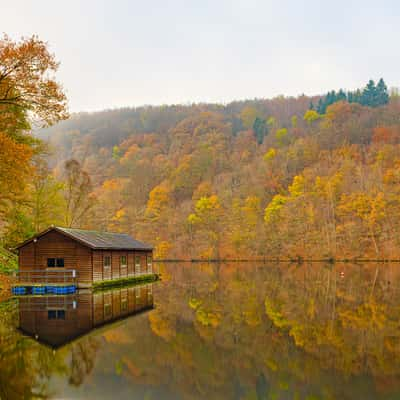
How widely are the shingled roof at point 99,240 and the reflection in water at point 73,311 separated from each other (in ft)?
11.7

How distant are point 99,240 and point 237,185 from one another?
68803mm

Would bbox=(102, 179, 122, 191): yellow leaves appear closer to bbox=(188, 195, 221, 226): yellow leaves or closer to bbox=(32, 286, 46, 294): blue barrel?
bbox=(188, 195, 221, 226): yellow leaves

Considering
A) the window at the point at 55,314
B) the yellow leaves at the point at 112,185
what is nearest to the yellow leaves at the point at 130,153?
the yellow leaves at the point at 112,185

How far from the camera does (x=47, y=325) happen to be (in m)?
19.8

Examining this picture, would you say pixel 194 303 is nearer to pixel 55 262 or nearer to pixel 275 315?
pixel 275 315

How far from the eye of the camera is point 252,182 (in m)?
104

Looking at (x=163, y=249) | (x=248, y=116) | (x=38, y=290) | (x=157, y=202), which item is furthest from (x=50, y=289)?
(x=248, y=116)

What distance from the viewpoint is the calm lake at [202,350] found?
11742 millimetres

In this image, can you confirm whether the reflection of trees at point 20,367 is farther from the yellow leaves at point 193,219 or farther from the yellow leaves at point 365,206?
the yellow leaves at point 193,219

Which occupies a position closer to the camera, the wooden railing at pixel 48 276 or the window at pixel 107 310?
the window at pixel 107 310

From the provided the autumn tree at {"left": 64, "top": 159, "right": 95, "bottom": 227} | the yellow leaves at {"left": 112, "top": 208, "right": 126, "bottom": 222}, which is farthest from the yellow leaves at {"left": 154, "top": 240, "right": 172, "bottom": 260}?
the autumn tree at {"left": 64, "top": 159, "right": 95, "bottom": 227}

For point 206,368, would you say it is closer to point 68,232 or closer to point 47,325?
point 47,325

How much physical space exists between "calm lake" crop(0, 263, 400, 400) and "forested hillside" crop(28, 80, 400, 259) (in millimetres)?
31572

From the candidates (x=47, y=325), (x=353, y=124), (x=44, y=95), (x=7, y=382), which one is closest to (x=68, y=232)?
(x=44, y=95)
